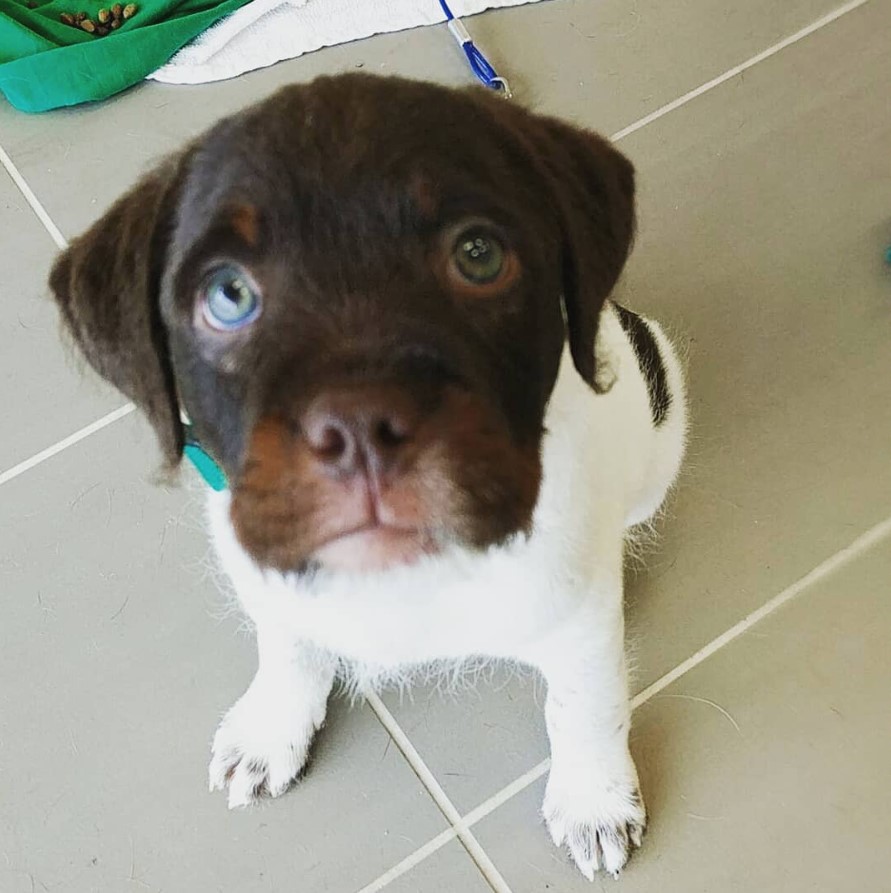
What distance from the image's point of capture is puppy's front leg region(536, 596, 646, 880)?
1.69 m

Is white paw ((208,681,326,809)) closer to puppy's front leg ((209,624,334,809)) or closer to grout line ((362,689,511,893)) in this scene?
puppy's front leg ((209,624,334,809))

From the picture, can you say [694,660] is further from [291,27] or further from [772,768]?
[291,27]

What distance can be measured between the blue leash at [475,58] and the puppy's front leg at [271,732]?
4.44ft

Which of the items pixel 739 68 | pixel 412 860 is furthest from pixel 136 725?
pixel 739 68

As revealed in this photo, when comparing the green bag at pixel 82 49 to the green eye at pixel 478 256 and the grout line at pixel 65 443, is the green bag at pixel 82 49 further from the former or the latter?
the green eye at pixel 478 256

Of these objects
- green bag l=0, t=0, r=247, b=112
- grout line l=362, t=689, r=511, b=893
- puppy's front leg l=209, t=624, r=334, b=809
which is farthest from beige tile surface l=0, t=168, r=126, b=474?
grout line l=362, t=689, r=511, b=893

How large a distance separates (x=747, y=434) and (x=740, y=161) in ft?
2.12

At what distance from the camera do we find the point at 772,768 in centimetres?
200

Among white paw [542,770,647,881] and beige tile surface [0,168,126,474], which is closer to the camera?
white paw [542,770,647,881]

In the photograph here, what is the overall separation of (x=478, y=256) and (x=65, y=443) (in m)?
1.37

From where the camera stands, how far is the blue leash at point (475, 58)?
2.69 meters

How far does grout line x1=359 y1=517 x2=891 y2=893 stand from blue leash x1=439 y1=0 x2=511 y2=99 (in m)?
1.18

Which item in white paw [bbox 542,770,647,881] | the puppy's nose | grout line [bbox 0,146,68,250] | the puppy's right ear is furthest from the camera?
grout line [bbox 0,146,68,250]

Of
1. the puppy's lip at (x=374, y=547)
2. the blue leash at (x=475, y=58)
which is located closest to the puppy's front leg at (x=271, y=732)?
the puppy's lip at (x=374, y=547)
